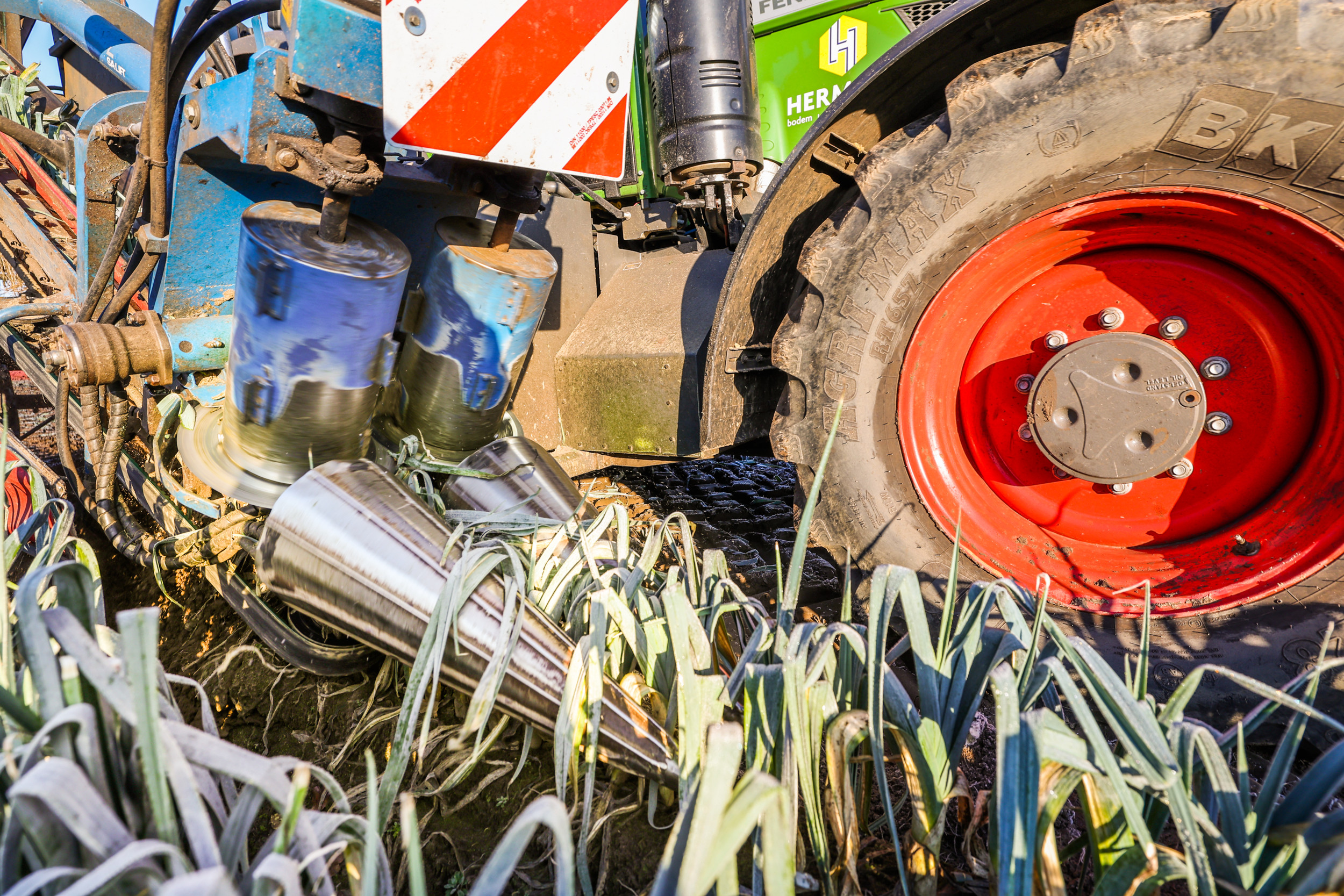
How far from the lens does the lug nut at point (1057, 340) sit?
1.29 metres

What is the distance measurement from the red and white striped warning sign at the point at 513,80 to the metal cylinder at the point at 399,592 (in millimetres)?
597

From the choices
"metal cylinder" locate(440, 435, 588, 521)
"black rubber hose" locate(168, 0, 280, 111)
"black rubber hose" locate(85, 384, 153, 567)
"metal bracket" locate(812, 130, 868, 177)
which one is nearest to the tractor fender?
"metal bracket" locate(812, 130, 868, 177)

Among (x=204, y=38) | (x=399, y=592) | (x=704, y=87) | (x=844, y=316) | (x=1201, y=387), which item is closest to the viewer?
(x=399, y=592)

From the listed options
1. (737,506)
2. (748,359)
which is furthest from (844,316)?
(737,506)

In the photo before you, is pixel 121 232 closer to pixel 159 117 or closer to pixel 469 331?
pixel 159 117

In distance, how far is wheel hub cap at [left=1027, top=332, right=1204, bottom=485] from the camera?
1151 mm

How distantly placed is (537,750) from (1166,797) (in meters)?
0.84

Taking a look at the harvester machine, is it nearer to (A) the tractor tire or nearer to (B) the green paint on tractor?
(A) the tractor tire

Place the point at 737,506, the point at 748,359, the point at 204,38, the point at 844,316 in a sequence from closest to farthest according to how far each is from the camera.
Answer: the point at 844,316 < the point at 748,359 < the point at 204,38 < the point at 737,506

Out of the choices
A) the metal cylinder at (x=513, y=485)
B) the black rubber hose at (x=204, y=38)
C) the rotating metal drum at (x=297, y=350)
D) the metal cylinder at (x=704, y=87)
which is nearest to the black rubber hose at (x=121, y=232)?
the black rubber hose at (x=204, y=38)

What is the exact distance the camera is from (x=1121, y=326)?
1.26m

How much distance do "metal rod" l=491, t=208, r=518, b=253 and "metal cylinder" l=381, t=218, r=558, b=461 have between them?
0.02 meters

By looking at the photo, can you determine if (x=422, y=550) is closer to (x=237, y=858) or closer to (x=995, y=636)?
(x=237, y=858)

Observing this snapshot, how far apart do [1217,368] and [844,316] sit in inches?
26.6
